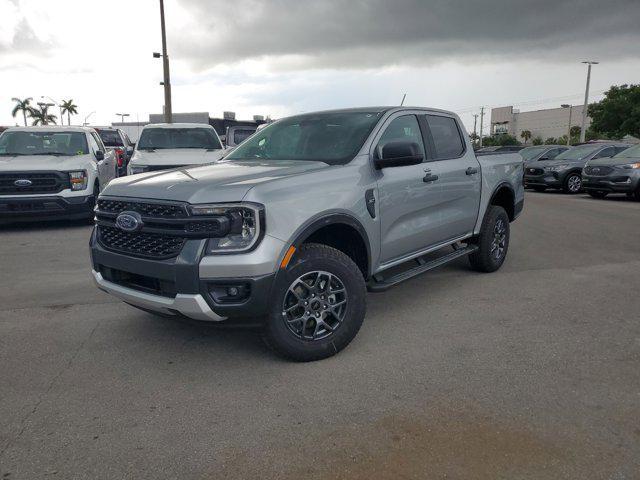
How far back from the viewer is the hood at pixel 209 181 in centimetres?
334

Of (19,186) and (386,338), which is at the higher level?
(19,186)

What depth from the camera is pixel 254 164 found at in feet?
14.5

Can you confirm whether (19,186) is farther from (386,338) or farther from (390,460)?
(390,460)

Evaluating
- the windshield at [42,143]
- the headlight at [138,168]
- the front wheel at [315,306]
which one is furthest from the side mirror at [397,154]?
the windshield at [42,143]

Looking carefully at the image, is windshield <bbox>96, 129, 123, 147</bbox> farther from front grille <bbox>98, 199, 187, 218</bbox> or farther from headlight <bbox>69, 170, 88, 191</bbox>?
front grille <bbox>98, 199, 187, 218</bbox>

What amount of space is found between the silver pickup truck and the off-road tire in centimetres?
100

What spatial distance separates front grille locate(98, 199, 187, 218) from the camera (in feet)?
11.0

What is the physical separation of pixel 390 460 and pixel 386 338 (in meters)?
1.59

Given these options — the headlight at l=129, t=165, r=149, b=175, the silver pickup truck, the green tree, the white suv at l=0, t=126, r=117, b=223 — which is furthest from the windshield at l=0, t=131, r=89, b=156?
the green tree

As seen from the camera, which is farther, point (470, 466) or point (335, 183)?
point (335, 183)

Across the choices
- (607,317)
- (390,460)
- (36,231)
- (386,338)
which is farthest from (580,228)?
(36,231)

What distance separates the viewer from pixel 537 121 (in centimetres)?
11050

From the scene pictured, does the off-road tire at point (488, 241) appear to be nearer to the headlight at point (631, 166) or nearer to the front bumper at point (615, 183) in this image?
the front bumper at point (615, 183)

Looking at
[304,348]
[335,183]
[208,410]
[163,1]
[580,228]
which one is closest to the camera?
[208,410]
